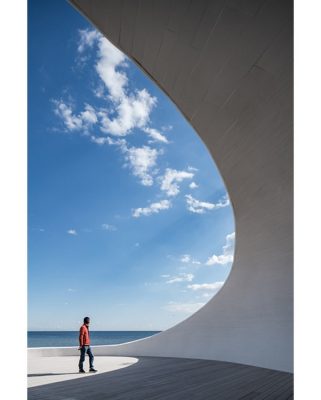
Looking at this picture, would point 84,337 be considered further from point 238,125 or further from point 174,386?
point 238,125

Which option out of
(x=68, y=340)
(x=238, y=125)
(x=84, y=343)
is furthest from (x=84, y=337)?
(x=68, y=340)

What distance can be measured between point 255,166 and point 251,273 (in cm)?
288

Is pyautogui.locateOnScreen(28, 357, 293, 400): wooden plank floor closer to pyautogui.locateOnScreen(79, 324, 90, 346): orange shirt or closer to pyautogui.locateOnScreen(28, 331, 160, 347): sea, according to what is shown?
pyautogui.locateOnScreen(79, 324, 90, 346): orange shirt

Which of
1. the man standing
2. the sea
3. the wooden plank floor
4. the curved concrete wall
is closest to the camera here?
the curved concrete wall

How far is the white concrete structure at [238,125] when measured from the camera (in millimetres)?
4215

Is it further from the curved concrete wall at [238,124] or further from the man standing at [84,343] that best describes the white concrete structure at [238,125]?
the man standing at [84,343]

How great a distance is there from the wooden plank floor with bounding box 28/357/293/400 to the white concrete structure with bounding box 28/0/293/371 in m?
1.41

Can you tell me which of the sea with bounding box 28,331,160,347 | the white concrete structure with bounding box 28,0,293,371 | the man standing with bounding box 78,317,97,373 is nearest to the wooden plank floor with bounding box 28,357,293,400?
the man standing with bounding box 78,317,97,373

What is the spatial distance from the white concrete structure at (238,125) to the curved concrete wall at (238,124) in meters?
0.01

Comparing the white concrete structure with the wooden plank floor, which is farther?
the wooden plank floor

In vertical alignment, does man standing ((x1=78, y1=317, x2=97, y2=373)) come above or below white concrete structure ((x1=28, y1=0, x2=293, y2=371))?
below

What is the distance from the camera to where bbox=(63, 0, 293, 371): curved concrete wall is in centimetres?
421
